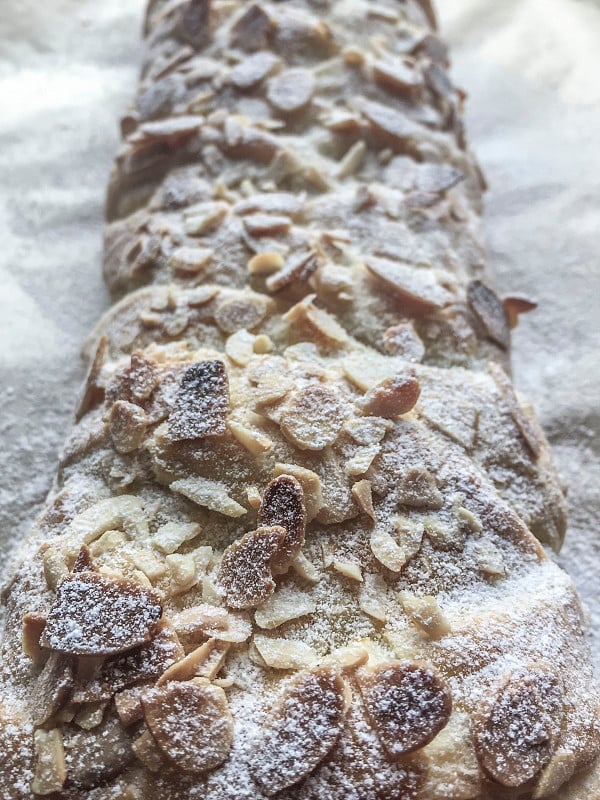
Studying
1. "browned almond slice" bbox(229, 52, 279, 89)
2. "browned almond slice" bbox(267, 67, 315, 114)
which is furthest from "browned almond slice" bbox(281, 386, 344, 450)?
"browned almond slice" bbox(229, 52, 279, 89)

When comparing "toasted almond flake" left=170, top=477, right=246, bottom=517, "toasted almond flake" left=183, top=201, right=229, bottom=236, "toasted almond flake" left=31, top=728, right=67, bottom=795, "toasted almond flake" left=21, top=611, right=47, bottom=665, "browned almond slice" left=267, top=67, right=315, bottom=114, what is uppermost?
"browned almond slice" left=267, top=67, right=315, bottom=114

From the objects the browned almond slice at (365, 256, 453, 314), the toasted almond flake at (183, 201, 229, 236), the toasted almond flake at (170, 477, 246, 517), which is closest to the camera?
the toasted almond flake at (170, 477, 246, 517)

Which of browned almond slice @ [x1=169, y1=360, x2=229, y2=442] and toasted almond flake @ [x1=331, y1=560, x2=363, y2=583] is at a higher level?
browned almond slice @ [x1=169, y1=360, x2=229, y2=442]

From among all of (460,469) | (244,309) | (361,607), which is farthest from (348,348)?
(361,607)

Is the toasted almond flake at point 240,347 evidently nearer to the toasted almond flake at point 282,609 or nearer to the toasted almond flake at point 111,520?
the toasted almond flake at point 111,520

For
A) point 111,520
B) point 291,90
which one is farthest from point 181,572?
point 291,90

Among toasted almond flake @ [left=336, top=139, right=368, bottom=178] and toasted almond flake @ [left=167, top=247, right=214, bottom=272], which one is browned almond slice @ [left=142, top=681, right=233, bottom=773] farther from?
toasted almond flake @ [left=336, top=139, right=368, bottom=178]

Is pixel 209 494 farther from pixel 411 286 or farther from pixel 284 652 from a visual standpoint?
pixel 411 286

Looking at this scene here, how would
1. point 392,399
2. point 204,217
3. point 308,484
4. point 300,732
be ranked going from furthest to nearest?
point 204,217 < point 392,399 < point 308,484 < point 300,732
